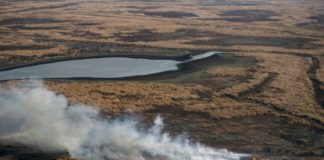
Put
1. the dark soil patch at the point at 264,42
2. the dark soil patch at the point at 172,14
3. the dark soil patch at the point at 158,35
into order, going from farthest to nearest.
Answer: the dark soil patch at the point at 172,14 → the dark soil patch at the point at 158,35 → the dark soil patch at the point at 264,42

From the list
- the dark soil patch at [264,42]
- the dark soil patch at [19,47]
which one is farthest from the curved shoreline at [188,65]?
the dark soil patch at [19,47]

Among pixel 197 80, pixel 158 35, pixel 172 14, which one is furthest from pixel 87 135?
pixel 172 14

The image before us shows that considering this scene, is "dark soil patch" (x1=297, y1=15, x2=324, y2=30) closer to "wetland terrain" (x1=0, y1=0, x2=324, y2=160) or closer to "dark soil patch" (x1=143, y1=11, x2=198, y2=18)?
"wetland terrain" (x1=0, y1=0, x2=324, y2=160)

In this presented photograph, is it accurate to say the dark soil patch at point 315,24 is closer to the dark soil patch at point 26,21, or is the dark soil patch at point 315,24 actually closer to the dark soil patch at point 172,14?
the dark soil patch at point 172,14

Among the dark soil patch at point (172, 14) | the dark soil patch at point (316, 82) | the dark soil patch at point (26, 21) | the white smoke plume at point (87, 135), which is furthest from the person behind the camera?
the dark soil patch at point (172, 14)

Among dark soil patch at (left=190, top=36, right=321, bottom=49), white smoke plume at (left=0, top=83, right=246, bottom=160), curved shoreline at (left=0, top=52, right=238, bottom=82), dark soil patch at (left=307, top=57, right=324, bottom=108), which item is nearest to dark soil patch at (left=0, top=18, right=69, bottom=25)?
dark soil patch at (left=190, top=36, right=321, bottom=49)

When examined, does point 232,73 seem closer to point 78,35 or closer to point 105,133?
point 105,133
